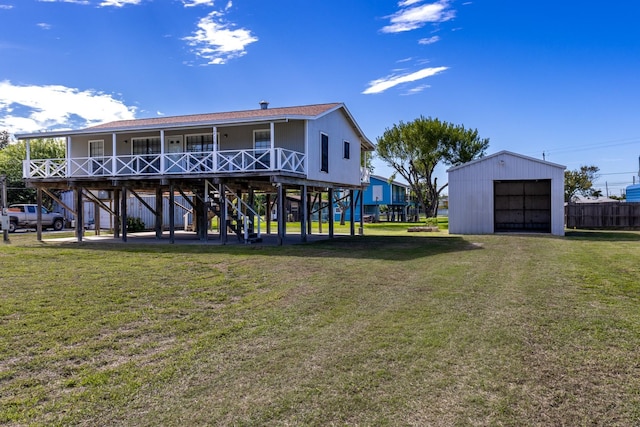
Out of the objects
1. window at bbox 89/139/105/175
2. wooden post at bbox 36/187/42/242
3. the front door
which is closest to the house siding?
the front door

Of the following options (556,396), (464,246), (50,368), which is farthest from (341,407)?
(464,246)

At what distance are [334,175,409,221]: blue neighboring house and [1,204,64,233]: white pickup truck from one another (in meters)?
26.3

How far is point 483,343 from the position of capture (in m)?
5.27

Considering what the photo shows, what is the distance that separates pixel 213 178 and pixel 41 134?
311 inches

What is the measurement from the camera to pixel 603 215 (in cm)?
2966

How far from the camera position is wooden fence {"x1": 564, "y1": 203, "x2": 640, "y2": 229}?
29188 mm

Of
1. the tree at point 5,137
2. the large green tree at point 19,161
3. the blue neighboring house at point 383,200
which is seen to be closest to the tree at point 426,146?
the blue neighboring house at point 383,200

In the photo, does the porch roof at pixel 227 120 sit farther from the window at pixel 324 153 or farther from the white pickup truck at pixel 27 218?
the white pickup truck at pixel 27 218

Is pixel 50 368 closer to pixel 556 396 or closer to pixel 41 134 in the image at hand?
pixel 556 396

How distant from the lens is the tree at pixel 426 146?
136 ft

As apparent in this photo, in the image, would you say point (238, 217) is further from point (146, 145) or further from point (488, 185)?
point (488, 185)

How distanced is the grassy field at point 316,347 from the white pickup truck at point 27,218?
20.3 m

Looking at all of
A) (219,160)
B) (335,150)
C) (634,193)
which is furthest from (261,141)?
(634,193)

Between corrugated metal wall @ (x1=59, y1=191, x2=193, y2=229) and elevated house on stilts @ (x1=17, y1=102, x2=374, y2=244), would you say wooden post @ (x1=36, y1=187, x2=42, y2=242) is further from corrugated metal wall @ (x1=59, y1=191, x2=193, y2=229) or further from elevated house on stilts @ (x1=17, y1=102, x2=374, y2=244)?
corrugated metal wall @ (x1=59, y1=191, x2=193, y2=229)
